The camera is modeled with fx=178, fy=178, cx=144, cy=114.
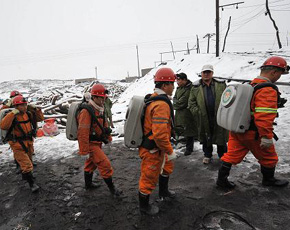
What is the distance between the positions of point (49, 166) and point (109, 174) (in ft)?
9.27

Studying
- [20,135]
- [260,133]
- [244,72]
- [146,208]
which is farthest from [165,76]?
[244,72]

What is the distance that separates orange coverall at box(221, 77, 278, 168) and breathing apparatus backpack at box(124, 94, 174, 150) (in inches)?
51.1

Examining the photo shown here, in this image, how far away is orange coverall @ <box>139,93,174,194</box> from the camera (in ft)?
7.87

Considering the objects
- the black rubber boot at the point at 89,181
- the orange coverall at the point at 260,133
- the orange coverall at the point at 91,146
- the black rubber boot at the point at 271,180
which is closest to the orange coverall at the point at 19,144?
the black rubber boot at the point at 89,181

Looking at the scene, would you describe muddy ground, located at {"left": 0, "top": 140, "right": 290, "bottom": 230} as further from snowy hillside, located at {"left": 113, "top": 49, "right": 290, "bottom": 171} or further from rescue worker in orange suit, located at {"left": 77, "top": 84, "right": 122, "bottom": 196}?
snowy hillside, located at {"left": 113, "top": 49, "right": 290, "bottom": 171}

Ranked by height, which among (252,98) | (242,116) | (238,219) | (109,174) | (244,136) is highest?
(252,98)

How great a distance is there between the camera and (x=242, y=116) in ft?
8.87

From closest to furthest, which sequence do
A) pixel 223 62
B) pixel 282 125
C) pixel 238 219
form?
pixel 238 219, pixel 282 125, pixel 223 62

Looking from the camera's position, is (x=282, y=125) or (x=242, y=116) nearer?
(x=242, y=116)

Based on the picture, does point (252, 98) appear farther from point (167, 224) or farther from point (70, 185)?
point (70, 185)

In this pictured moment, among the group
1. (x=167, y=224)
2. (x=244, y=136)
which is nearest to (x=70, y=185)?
(x=167, y=224)

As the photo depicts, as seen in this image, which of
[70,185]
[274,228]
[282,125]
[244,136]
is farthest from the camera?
[282,125]

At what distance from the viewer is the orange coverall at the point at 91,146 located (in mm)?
3117

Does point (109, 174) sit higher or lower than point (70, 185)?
higher
